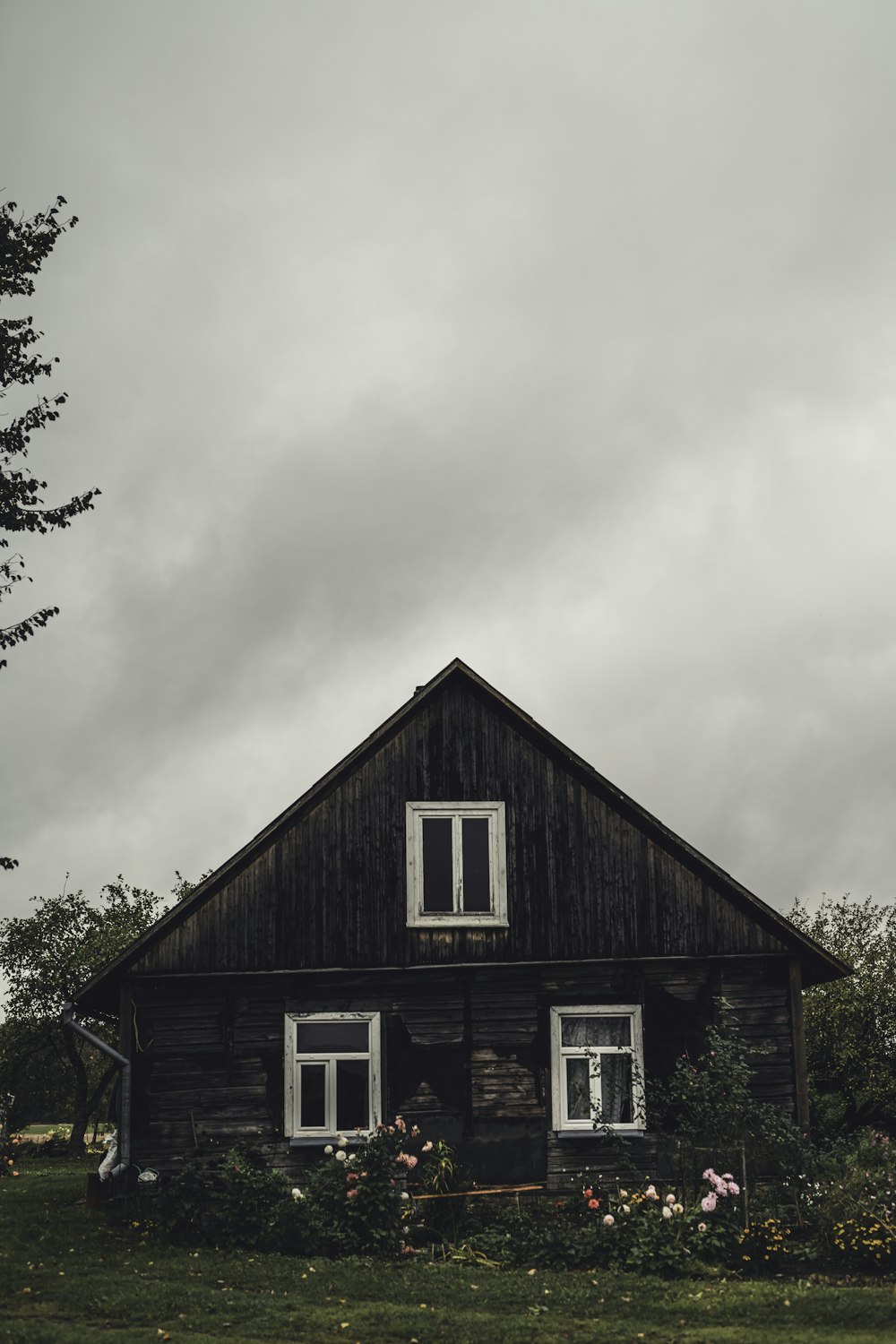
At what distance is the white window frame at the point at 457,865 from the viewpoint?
20.5 meters

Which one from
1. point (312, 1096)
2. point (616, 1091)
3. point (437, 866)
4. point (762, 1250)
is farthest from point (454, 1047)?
point (762, 1250)

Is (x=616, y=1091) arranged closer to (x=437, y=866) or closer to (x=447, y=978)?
(x=447, y=978)

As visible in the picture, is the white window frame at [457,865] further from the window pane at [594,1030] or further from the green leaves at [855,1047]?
the green leaves at [855,1047]

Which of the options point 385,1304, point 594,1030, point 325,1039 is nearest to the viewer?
point 385,1304

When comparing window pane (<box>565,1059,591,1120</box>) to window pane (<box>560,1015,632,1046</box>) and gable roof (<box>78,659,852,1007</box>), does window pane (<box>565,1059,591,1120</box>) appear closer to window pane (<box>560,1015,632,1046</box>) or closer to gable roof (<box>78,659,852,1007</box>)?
window pane (<box>560,1015,632,1046</box>)

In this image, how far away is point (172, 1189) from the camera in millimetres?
18797

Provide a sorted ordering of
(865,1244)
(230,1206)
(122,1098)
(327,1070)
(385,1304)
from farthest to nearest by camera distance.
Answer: (327,1070) < (122,1098) < (230,1206) < (865,1244) < (385,1304)

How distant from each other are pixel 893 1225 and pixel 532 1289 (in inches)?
180

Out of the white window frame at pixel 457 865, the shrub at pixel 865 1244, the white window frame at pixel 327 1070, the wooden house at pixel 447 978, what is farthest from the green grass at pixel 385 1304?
the white window frame at pixel 457 865

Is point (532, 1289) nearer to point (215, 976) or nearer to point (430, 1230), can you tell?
point (430, 1230)

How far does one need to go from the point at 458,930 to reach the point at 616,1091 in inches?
141

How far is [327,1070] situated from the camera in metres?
20.2

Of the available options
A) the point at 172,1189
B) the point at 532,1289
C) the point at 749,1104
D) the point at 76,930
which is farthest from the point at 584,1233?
the point at 76,930

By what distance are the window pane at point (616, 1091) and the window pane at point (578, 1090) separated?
9.5 inches
